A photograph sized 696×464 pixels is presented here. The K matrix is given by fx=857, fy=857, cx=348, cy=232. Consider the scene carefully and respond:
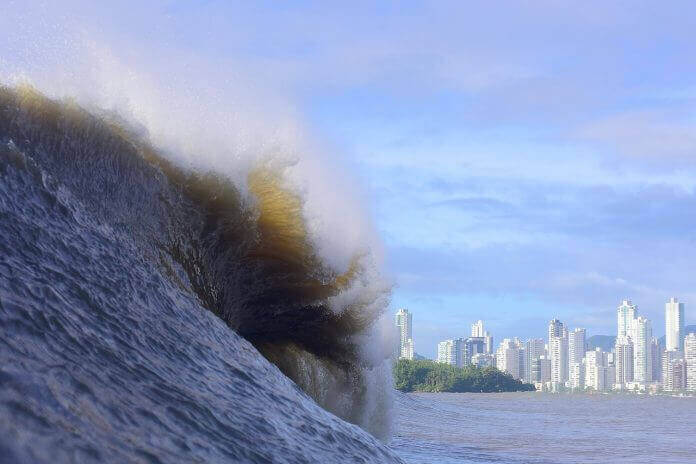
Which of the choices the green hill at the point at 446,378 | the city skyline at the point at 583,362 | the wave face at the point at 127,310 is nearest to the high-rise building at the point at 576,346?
the city skyline at the point at 583,362

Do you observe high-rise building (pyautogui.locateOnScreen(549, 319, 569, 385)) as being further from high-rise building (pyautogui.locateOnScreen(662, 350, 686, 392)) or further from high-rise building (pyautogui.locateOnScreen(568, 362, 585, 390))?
high-rise building (pyautogui.locateOnScreen(662, 350, 686, 392))

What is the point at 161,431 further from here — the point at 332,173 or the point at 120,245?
the point at 332,173

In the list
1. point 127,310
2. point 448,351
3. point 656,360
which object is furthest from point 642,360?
point 127,310

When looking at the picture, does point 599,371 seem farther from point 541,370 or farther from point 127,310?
point 127,310

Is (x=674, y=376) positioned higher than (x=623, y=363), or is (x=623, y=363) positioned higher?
(x=623, y=363)

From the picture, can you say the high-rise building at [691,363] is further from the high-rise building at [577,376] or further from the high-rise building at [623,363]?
the high-rise building at [577,376]

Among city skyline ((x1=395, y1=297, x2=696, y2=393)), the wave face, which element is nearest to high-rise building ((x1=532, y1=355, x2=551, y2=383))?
city skyline ((x1=395, y1=297, x2=696, y2=393))
